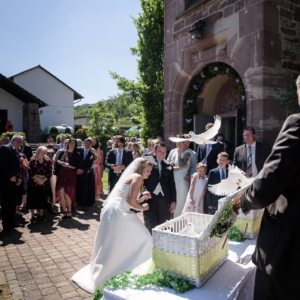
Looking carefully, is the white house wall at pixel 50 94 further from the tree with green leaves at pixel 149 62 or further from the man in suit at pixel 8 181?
the man in suit at pixel 8 181

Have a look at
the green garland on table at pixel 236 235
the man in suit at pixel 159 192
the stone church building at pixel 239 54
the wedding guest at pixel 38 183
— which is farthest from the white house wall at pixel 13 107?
the green garland on table at pixel 236 235

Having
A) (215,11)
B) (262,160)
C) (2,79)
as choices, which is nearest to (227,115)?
(215,11)

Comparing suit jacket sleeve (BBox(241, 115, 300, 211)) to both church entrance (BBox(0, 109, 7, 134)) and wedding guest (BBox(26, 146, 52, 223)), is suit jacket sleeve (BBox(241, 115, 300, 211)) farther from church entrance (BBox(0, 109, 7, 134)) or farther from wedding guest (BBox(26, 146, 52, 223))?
church entrance (BBox(0, 109, 7, 134))

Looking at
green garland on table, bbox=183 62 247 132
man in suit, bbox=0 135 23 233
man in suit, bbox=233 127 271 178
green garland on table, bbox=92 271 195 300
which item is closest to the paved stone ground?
man in suit, bbox=0 135 23 233

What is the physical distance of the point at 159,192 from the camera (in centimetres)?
450

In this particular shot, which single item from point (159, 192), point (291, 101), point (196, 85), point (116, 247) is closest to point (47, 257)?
point (116, 247)

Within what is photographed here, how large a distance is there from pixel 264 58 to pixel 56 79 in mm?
30647

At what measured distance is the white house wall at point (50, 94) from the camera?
3200 centimetres

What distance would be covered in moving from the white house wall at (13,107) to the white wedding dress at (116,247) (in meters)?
22.2

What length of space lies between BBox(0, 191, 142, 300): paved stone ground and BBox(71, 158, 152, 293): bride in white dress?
242 mm

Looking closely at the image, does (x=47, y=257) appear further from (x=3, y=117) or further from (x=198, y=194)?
(x=3, y=117)

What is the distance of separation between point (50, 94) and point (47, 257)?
31494 mm

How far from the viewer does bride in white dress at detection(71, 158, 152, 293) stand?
345cm

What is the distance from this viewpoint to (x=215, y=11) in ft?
25.2
